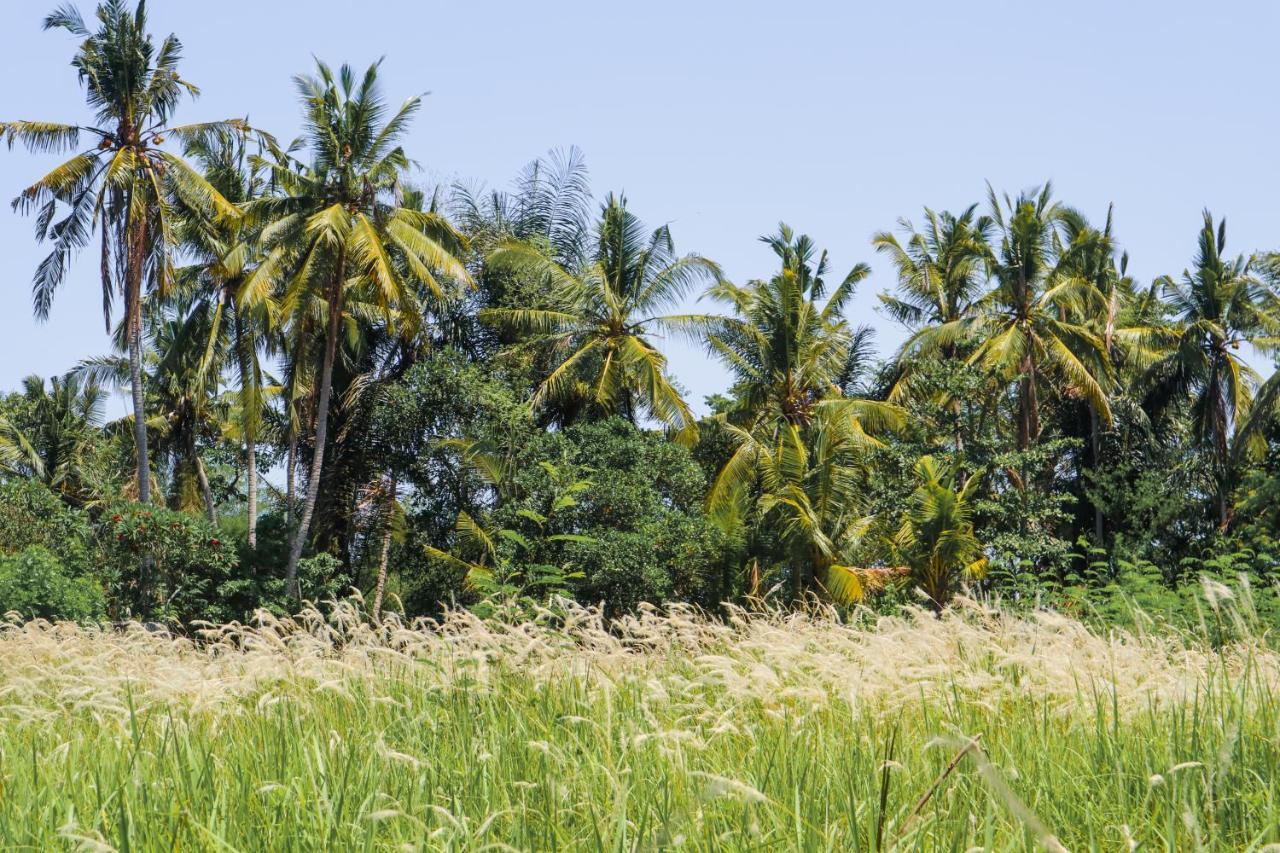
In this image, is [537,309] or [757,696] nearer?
[757,696]

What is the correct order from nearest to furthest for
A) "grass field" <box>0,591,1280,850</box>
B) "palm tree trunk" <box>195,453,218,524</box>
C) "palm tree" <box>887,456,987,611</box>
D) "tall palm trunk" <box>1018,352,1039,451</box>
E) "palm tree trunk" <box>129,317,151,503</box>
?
"grass field" <box>0,591,1280,850</box>
"palm tree" <box>887,456,987,611</box>
"palm tree trunk" <box>129,317,151,503</box>
"tall palm trunk" <box>1018,352,1039,451</box>
"palm tree trunk" <box>195,453,218,524</box>

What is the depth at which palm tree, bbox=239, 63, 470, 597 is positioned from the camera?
2394 cm

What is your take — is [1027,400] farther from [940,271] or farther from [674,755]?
[674,755]

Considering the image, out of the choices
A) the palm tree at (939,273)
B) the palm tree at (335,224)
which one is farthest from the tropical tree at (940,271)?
the palm tree at (335,224)

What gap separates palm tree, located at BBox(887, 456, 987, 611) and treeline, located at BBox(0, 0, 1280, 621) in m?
0.07

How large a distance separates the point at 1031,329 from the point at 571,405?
11.6 m

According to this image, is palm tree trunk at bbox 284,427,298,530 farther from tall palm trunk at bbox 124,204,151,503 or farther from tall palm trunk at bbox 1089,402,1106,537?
tall palm trunk at bbox 1089,402,1106,537

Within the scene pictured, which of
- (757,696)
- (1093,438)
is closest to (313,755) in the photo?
(757,696)

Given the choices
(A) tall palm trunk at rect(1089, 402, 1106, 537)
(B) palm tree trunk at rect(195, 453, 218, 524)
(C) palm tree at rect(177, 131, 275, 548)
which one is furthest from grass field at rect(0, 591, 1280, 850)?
(A) tall palm trunk at rect(1089, 402, 1106, 537)

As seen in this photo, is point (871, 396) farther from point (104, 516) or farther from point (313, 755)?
point (313, 755)

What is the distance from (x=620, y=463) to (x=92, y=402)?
81.5 feet

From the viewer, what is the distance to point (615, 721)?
435cm

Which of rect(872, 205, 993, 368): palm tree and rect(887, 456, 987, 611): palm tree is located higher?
rect(872, 205, 993, 368): palm tree

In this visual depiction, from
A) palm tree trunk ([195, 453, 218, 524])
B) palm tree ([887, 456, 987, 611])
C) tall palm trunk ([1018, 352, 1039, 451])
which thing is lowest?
palm tree ([887, 456, 987, 611])
